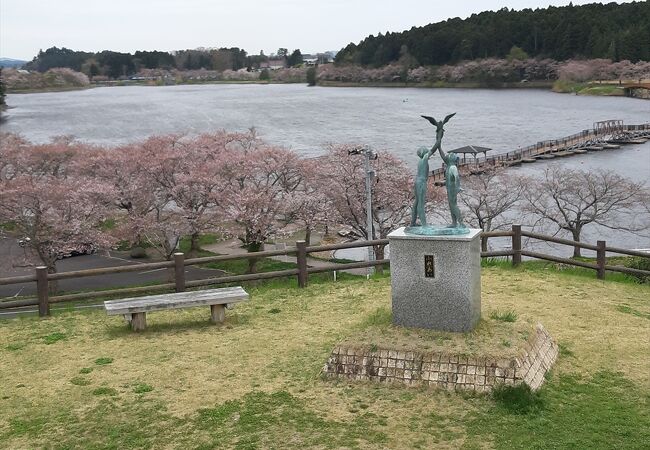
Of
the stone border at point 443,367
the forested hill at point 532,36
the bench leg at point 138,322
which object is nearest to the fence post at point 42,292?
the bench leg at point 138,322

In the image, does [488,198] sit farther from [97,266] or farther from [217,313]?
[217,313]

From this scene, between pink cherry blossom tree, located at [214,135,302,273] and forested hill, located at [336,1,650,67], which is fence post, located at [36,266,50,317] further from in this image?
forested hill, located at [336,1,650,67]

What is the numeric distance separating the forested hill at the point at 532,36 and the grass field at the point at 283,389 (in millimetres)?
99592

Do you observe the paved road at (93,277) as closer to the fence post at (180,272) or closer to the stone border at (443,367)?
the fence post at (180,272)

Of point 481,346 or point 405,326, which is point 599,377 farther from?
point 405,326

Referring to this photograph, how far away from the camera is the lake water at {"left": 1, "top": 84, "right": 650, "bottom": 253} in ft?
185

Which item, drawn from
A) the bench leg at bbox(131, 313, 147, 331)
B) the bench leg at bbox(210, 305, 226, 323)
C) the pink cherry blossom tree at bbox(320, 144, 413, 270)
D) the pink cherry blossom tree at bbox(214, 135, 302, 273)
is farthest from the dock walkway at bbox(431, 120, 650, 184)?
the bench leg at bbox(131, 313, 147, 331)

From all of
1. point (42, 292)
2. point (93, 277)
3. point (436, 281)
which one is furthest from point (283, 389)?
point (93, 277)

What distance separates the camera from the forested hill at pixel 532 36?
99688 mm

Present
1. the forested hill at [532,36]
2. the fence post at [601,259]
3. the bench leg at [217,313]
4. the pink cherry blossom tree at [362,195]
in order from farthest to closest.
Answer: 1. the forested hill at [532,36]
2. the pink cherry blossom tree at [362,195]
3. the fence post at [601,259]
4. the bench leg at [217,313]

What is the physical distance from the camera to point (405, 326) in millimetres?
8609

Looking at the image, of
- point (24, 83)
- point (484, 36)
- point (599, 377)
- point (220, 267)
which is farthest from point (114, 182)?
point (24, 83)

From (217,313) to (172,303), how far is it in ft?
2.51

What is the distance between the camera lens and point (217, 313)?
1038 cm
